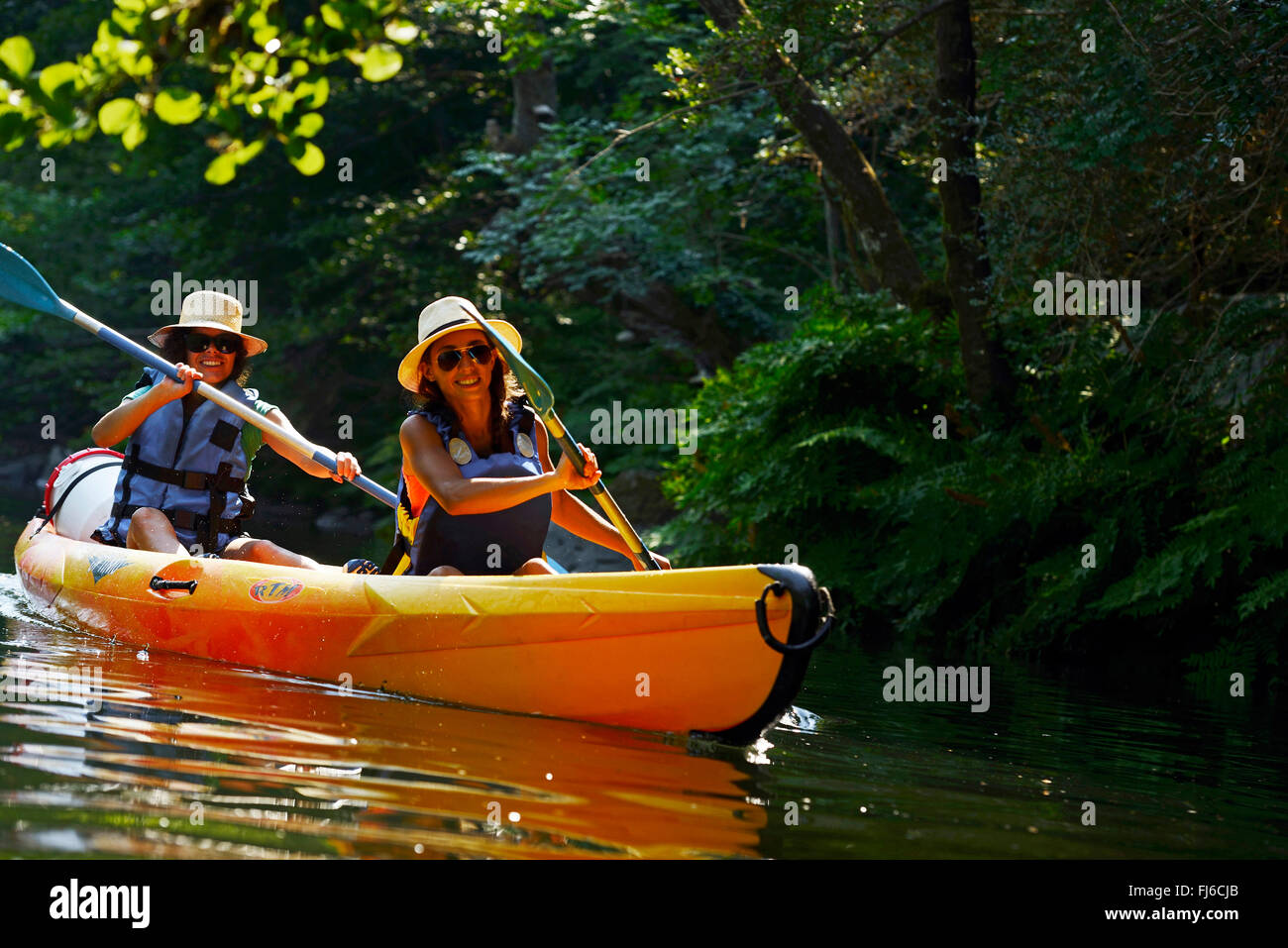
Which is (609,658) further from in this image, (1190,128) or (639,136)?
(639,136)

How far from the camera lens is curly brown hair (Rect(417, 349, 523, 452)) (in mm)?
4961

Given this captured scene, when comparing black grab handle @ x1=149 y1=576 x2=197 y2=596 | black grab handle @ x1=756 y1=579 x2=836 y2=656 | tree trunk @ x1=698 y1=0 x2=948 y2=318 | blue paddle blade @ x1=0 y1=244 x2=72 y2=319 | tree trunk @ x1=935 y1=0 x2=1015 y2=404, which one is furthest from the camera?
tree trunk @ x1=698 y1=0 x2=948 y2=318

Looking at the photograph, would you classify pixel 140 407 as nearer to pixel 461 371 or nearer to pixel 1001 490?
pixel 461 371

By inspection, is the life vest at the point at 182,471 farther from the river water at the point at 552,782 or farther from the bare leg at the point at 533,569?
the bare leg at the point at 533,569

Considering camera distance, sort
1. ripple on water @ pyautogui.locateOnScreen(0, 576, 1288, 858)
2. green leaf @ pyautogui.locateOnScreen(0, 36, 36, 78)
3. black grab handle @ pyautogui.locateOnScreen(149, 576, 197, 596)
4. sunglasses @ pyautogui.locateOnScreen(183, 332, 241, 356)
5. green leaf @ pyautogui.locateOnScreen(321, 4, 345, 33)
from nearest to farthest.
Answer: green leaf @ pyautogui.locateOnScreen(0, 36, 36, 78)
green leaf @ pyautogui.locateOnScreen(321, 4, 345, 33)
ripple on water @ pyautogui.locateOnScreen(0, 576, 1288, 858)
black grab handle @ pyautogui.locateOnScreen(149, 576, 197, 596)
sunglasses @ pyautogui.locateOnScreen(183, 332, 241, 356)

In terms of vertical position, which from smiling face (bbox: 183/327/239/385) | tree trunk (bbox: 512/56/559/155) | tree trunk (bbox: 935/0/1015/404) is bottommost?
smiling face (bbox: 183/327/239/385)

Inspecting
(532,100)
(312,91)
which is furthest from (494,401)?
(532,100)

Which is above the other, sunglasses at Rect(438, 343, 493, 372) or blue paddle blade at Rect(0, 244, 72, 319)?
blue paddle blade at Rect(0, 244, 72, 319)

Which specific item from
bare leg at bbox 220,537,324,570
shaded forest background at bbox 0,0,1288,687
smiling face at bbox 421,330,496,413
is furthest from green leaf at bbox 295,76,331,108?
bare leg at bbox 220,537,324,570

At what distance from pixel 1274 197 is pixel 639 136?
→ 8.37 metres

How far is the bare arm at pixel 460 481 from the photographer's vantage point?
4551 millimetres

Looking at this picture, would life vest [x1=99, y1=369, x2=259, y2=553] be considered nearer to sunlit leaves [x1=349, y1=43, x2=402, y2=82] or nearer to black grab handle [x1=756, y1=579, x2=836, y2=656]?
black grab handle [x1=756, y1=579, x2=836, y2=656]

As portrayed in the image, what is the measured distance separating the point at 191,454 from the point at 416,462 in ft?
6.63
